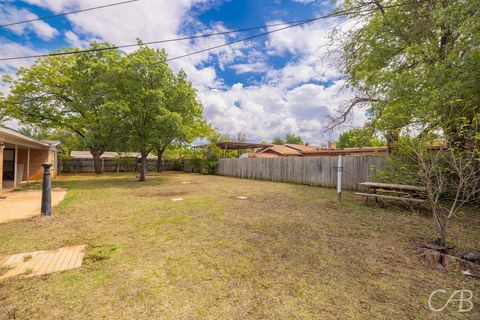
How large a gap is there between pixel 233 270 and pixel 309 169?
10215 millimetres

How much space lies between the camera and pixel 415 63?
720 cm

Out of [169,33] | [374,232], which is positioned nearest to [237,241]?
[374,232]

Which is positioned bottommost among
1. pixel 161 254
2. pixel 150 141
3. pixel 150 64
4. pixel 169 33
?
pixel 161 254

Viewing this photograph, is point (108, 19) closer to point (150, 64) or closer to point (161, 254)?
point (150, 64)

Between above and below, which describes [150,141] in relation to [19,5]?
below

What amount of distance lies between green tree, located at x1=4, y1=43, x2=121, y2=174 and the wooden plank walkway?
37.8 ft

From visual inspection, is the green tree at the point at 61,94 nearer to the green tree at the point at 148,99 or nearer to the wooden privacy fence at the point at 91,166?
the green tree at the point at 148,99

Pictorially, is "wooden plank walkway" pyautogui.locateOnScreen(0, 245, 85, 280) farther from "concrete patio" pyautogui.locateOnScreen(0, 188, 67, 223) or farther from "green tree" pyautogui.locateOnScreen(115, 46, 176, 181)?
"green tree" pyautogui.locateOnScreen(115, 46, 176, 181)

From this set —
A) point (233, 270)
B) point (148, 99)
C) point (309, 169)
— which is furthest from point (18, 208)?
point (309, 169)

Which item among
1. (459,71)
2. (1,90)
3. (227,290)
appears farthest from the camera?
(1,90)

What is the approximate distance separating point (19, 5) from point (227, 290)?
376 inches

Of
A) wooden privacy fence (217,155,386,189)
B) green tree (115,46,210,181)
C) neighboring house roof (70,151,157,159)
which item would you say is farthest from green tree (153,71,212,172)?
neighboring house roof (70,151,157,159)

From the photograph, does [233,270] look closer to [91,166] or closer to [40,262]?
[40,262]

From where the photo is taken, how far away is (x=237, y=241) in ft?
12.5
